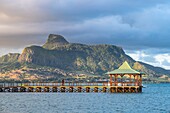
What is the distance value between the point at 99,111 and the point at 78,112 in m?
4.87

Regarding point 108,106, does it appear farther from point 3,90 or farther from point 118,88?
point 3,90

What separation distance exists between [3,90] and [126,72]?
5515 centimetres

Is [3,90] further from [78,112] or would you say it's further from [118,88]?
[78,112]

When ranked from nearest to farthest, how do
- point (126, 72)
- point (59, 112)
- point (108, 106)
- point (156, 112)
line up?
point (59, 112) < point (156, 112) < point (108, 106) < point (126, 72)

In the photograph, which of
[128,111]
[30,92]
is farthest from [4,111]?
[30,92]

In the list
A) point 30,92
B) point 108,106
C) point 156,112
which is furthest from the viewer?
point 30,92

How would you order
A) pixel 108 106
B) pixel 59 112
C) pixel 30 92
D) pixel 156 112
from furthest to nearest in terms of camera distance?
1. pixel 30 92
2. pixel 108 106
3. pixel 156 112
4. pixel 59 112

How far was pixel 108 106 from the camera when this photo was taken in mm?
95438

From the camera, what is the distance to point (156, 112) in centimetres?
8538

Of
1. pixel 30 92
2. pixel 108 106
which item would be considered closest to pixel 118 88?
pixel 30 92

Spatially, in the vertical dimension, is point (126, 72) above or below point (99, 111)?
above

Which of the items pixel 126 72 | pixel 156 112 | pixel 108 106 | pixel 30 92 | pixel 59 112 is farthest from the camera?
pixel 30 92

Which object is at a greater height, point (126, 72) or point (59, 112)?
point (126, 72)

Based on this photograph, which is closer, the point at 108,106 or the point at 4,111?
the point at 4,111
